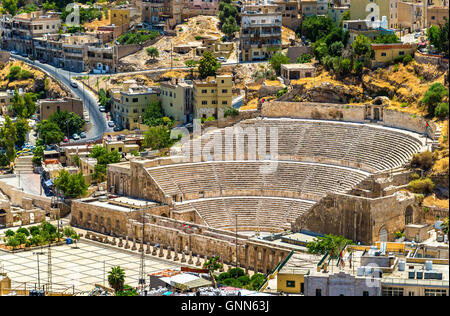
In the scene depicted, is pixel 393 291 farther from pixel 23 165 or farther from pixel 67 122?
pixel 67 122

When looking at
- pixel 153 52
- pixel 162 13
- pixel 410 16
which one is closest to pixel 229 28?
pixel 153 52

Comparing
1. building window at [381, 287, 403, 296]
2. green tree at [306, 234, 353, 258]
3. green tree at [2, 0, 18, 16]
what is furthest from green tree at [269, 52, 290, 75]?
building window at [381, 287, 403, 296]

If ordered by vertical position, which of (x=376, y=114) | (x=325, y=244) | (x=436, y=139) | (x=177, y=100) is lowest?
(x=325, y=244)

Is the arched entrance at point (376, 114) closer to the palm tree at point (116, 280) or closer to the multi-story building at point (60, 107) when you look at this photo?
the palm tree at point (116, 280)

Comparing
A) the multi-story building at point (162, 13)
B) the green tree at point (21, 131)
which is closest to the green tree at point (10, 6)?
the multi-story building at point (162, 13)
